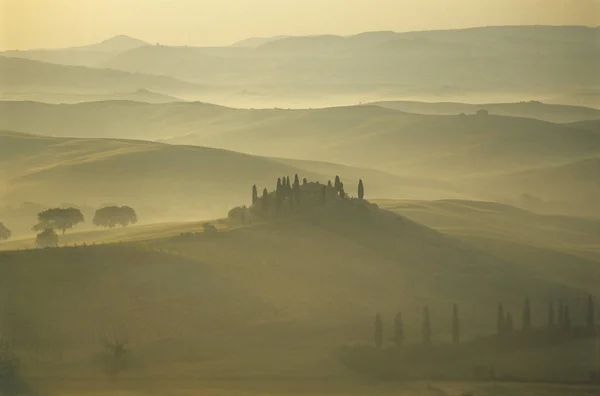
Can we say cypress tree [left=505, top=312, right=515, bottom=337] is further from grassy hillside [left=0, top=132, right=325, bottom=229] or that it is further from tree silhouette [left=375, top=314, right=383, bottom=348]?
grassy hillside [left=0, top=132, right=325, bottom=229]

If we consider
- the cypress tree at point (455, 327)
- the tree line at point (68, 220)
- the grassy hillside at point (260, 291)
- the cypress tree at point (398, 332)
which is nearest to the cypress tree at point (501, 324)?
the grassy hillside at point (260, 291)

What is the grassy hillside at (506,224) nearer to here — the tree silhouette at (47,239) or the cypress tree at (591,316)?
the cypress tree at (591,316)

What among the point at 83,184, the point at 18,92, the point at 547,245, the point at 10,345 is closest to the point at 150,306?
the point at 10,345

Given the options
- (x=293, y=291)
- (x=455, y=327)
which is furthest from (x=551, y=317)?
(x=293, y=291)

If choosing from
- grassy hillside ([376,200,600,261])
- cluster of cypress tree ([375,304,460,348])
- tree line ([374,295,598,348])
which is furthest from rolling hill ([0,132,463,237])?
tree line ([374,295,598,348])

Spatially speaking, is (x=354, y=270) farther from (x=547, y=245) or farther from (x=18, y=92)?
(x=18, y=92)

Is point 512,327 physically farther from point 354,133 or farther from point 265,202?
point 354,133
